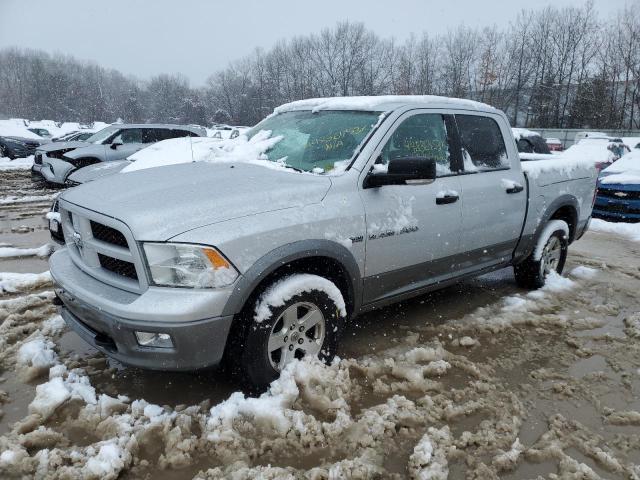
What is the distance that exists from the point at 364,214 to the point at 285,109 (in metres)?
1.67

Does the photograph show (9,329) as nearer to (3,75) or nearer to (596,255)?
(596,255)

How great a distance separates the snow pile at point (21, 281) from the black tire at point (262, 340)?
120 inches

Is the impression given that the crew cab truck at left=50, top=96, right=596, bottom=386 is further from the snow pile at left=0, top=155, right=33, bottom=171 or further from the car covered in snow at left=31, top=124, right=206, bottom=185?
the snow pile at left=0, top=155, right=33, bottom=171

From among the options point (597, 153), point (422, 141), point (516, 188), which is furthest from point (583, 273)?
point (597, 153)

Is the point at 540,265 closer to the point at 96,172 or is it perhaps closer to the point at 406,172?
the point at 406,172

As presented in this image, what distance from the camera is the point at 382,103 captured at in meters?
3.61

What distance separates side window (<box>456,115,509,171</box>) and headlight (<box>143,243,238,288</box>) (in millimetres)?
2386

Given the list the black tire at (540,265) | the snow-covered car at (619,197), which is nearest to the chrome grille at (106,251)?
the black tire at (540,265)

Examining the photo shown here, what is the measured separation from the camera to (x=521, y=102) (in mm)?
53906

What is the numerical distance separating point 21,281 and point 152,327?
10.7 ft

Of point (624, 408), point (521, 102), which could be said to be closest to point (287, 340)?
point (624, 408)

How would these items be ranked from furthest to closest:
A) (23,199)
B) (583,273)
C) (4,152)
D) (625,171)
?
1. (4,152)
2. (23,199)
3. (625,171)
4. (583,273)

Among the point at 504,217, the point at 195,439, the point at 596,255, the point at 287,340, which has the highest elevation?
the point at 504,217

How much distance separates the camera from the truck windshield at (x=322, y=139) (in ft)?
10.9
